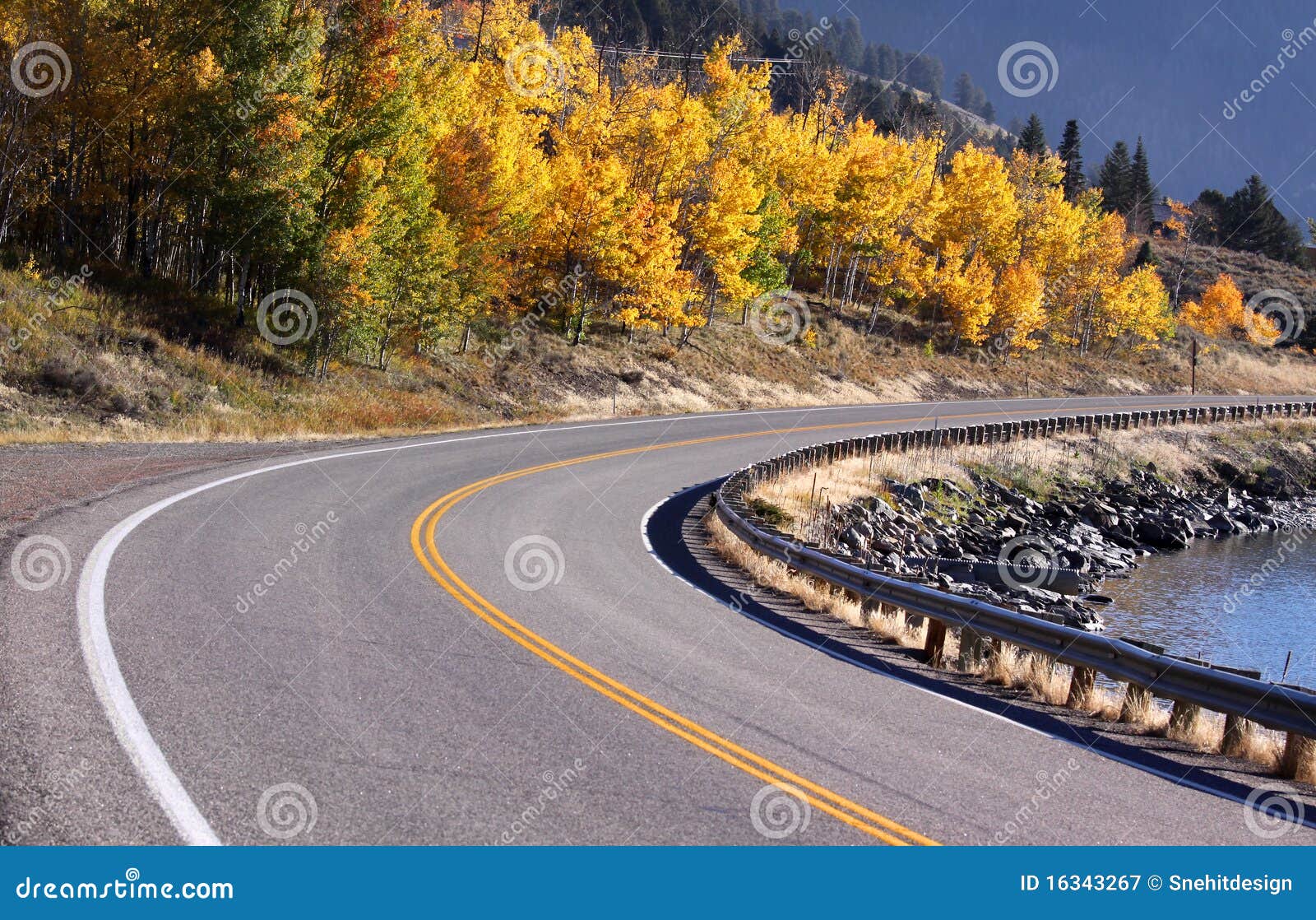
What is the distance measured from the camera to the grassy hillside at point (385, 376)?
2203 cm

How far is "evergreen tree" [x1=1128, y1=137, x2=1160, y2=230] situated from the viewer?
116 m

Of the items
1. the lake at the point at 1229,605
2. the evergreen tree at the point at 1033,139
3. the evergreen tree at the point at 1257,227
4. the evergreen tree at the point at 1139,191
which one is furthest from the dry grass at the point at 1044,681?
the evergreen tree at the point at 1257,227

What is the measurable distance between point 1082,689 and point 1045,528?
77.9ft

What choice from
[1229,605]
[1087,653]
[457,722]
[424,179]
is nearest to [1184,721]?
[1087,653]

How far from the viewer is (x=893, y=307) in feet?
221

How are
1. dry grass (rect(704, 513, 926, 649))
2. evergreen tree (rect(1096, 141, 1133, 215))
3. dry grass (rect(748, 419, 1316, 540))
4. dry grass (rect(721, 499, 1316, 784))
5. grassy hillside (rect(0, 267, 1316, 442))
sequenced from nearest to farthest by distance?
dry grass (rect(721, 499, 1316, 784)), dry grass (rect(704, 513, 926, 649)), grassy hillside (rect(0, 267, 1316, 442)), dry grass (rect(748, 419, 1316, 540)), evergreen tree (rect(1096, 141, 1133, 215))

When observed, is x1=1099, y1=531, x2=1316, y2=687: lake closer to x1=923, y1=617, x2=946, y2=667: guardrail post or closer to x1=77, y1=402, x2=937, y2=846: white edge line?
x1=923, y1=617, x2=946, y2=667: guardrail post

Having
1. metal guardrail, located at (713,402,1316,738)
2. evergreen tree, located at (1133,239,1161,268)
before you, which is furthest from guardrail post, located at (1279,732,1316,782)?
evergreen tree, located at (1133,239,1161,268)

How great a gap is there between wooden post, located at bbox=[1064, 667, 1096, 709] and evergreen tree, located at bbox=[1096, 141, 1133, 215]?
11882cm

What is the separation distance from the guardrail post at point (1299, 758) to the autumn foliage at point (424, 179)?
2547 cm

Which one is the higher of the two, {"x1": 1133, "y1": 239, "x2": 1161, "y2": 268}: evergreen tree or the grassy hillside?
{"x1": 1133, "y1": 239, "x2": 1161, "y2": 268}: evergreen tree

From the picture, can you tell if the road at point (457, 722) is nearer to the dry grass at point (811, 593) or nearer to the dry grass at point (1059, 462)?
the dry grass at point (811, 593)

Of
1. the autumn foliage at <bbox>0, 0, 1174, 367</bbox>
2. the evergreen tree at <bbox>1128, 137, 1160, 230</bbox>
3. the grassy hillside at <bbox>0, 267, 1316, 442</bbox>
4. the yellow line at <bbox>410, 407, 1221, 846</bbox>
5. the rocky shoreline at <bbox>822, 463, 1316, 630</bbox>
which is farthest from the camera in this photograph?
the evergreen tree at <bbox>1128, 137, 1160, 230</bbox>

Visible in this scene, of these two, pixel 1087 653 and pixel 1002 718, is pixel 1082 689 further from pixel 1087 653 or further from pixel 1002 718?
pixel 1002 718
